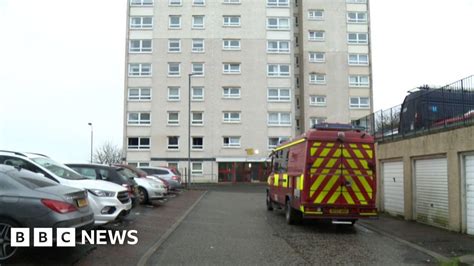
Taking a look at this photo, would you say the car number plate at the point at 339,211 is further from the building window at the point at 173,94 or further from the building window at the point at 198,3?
the building window at the point at 198,3

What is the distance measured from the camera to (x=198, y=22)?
54844 millimetres

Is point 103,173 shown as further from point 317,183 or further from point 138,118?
point 138,118

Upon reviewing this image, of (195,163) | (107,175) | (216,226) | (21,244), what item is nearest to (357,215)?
(216,226)

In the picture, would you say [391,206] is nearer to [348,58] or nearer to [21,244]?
[21,244]

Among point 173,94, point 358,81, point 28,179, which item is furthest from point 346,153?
point 358,81

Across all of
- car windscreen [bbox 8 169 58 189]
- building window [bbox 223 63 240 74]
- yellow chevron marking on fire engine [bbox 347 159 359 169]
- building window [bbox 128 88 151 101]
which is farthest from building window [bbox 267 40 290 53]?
car windscreen [bbox 8 169 58 189]

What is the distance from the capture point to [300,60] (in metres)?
60.4

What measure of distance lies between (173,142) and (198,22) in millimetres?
13984

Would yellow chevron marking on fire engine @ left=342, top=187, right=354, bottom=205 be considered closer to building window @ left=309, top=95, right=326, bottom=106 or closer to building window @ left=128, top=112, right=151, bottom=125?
building window @ left=128, top=112, right=151, bottom=125

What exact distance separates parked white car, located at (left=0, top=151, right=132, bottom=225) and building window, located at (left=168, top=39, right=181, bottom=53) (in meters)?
43.8

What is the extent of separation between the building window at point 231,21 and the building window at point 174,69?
725cm

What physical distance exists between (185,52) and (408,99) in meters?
39.6

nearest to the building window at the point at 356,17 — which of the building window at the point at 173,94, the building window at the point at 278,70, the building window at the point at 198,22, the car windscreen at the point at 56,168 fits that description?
the building window at the point at 278,70

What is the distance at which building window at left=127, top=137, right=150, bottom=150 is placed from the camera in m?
52.2
